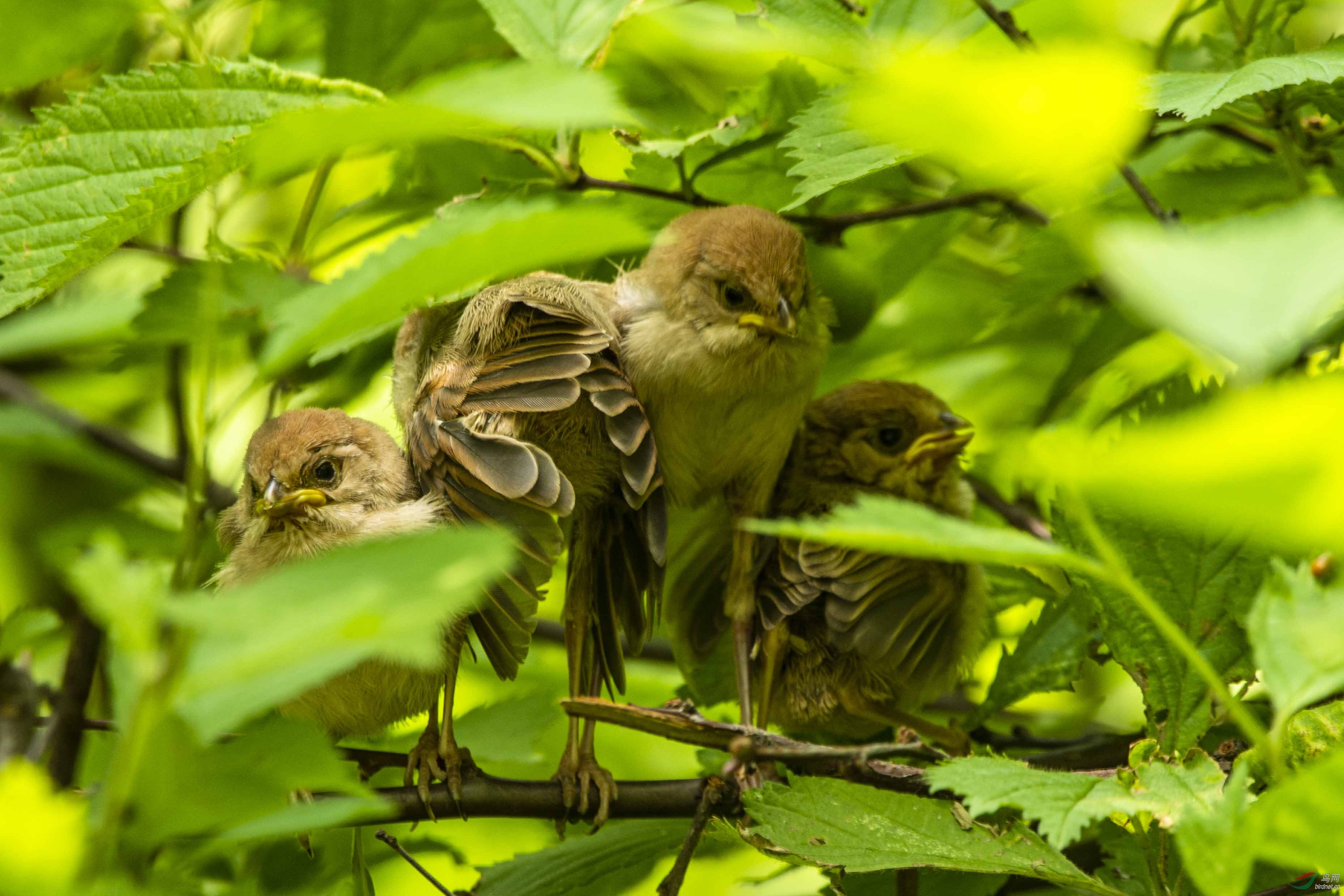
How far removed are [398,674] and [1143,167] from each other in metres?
1.88

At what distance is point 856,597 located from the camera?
102 inches

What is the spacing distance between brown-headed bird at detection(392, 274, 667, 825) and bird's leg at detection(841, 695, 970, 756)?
51 centimetres

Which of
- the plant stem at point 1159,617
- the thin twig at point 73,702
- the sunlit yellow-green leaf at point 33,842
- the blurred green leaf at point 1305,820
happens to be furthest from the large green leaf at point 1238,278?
the thin twig at point 73,702

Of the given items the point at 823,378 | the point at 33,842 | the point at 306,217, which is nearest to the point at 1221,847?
the point at 33,842

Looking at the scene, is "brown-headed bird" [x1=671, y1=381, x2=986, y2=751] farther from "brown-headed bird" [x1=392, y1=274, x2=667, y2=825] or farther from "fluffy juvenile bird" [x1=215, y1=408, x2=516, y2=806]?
"fluffy juvenile bird" [x1=215, y1=408, x2=516, y2=806]

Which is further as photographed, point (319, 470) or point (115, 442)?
point (115, 442)

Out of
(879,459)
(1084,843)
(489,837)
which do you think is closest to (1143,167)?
(879,459)

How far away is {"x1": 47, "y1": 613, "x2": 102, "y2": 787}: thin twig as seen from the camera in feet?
8.25

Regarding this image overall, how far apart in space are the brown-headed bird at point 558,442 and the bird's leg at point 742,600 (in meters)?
0.20

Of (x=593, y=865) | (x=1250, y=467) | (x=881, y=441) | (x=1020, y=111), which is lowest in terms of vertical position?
(x=593, y=865)

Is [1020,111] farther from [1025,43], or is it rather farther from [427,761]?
[427,761]

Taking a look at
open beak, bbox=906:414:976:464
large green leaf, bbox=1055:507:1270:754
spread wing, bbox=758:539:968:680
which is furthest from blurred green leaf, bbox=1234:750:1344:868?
open beak, bbox=906:414:976:464

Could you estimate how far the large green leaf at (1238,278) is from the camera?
30.3 inches

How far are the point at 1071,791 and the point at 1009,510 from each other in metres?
1.58
